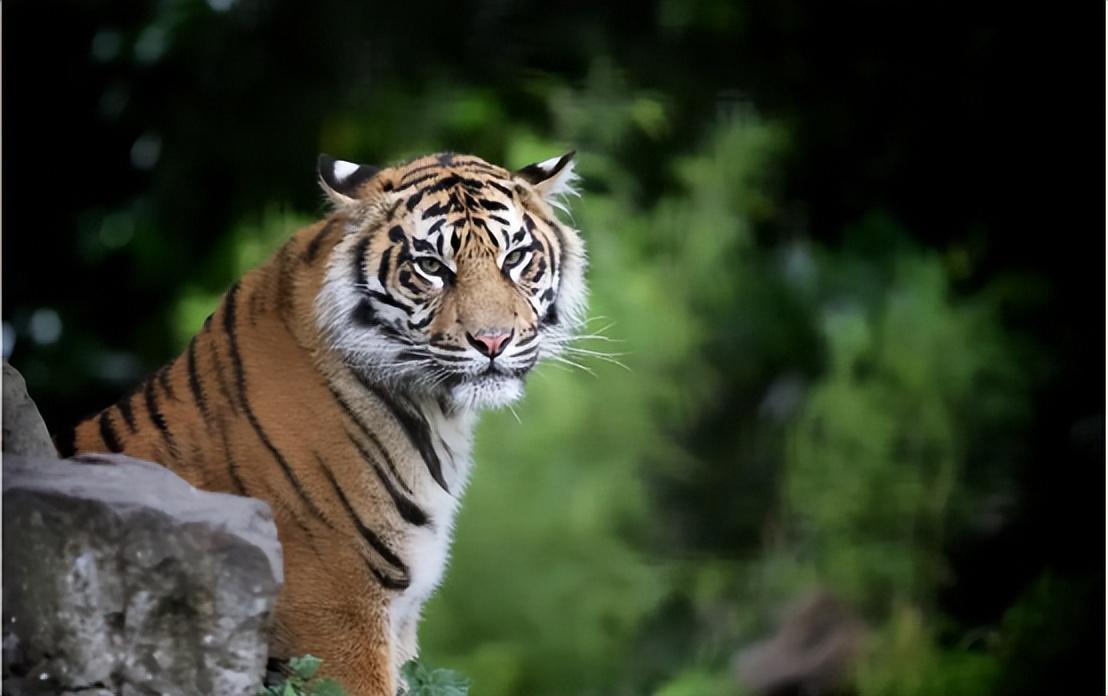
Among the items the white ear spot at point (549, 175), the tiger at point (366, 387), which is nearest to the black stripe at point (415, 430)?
the tiger at point (366, 387)

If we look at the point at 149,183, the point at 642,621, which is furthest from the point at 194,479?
the point at 642,621

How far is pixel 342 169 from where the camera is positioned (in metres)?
2.55

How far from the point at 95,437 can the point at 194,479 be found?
0.78 ft

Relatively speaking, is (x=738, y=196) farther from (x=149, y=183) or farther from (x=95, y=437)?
(x=95, y=437)

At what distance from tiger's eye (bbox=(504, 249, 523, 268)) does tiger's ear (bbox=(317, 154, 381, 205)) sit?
0.28 meters

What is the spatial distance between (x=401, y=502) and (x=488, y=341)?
0.29 m

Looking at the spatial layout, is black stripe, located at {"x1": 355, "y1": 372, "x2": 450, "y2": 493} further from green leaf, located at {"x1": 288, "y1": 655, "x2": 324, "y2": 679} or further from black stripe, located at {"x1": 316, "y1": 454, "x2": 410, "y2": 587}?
green leaf, located at {"x1": 288, "y1": 655, "x2": 324, "y2": 679}

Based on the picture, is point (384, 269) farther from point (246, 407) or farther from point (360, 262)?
point (246, 407)

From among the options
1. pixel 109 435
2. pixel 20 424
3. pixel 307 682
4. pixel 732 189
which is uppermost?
pixel 732 189

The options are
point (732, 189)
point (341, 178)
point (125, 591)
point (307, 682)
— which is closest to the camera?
point (125, 591)

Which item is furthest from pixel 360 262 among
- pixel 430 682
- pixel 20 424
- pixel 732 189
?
pixel 732 189

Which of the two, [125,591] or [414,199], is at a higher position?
[414,199]

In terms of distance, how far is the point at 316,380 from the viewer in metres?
2.49

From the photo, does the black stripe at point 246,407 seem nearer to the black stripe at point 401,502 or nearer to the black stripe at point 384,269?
the black stripe at point 401,502
